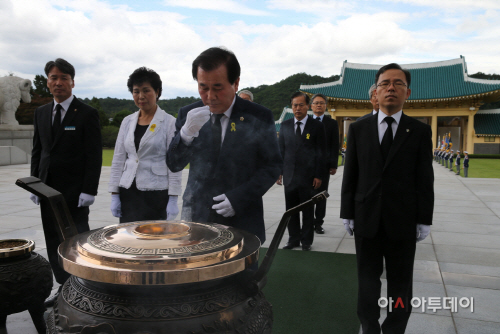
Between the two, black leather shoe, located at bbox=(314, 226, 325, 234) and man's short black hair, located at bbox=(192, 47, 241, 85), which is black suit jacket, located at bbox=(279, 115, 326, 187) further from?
man's short black hair, located at bbox=(192, 47, 241, 85)

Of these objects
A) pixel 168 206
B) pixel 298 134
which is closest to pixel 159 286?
pixel 168 206

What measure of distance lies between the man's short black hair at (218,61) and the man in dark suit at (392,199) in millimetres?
868

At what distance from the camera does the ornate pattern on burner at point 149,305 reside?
48.8 inches

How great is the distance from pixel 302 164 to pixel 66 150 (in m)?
2.53

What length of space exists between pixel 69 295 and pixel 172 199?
5.03 ft

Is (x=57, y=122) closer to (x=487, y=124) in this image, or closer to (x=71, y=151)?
(x=71, y=151)

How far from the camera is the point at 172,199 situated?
292 cm

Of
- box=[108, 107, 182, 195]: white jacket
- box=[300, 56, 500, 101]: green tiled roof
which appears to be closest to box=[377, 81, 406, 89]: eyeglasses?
box=[108, 107, 182, 195]: white jacket

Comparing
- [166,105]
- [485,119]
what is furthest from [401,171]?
[485,119]

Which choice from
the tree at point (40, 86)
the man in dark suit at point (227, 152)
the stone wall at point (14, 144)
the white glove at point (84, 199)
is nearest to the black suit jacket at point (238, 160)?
the man in dark suit at point (227, 152)

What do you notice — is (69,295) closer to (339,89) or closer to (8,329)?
(8,329)

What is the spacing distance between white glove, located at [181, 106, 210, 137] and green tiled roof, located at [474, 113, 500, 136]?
30669 millimetres

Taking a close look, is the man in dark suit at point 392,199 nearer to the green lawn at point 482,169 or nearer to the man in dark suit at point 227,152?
the man in dark suit at point 227,152

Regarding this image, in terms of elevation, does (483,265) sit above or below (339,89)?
below
